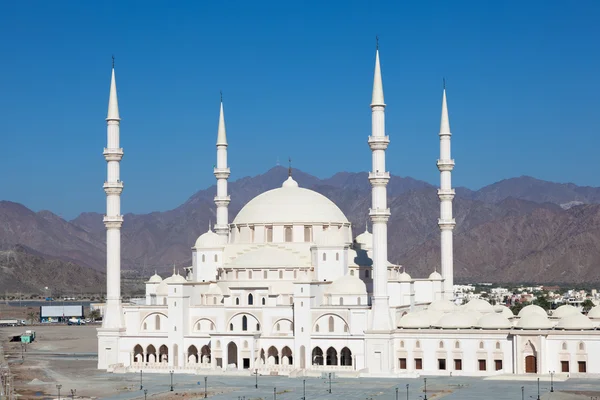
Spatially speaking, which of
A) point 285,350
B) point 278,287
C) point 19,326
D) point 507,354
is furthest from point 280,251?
point 19,326

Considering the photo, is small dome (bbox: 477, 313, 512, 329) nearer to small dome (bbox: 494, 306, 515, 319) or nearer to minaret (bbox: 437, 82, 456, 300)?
small dome (bbox: 494, 306, 515, 319)

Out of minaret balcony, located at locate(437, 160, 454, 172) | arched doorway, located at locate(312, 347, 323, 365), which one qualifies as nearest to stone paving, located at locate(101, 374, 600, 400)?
arched doorway, located at locate(312, 347, 323, 365)

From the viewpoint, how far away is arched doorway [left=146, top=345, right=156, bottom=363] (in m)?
66.5

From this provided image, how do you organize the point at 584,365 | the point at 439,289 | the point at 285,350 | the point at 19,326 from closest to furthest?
the point at 584,365 < the point at 285,350 < the point at 439,289 < the point at 19,326

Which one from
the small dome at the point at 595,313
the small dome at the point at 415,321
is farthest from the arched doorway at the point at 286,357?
the small dome at the point at 595,313

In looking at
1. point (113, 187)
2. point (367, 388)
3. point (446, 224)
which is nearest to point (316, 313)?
Result: point (367, 388)

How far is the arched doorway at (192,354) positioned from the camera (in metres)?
65.8

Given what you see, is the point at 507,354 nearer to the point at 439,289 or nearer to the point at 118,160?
the point at 439,289

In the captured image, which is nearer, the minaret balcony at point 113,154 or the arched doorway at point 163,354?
the arched doorway at point 163,354

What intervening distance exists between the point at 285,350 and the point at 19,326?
6323 cm

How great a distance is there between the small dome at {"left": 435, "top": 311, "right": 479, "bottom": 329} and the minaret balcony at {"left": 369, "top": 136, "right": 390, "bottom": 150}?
9.74 metres

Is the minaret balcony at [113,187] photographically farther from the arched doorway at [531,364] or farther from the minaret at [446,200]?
the arched doorway at [531,364]

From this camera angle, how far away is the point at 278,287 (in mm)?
68438

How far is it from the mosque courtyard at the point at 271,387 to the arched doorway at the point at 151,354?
3084 millimetres
